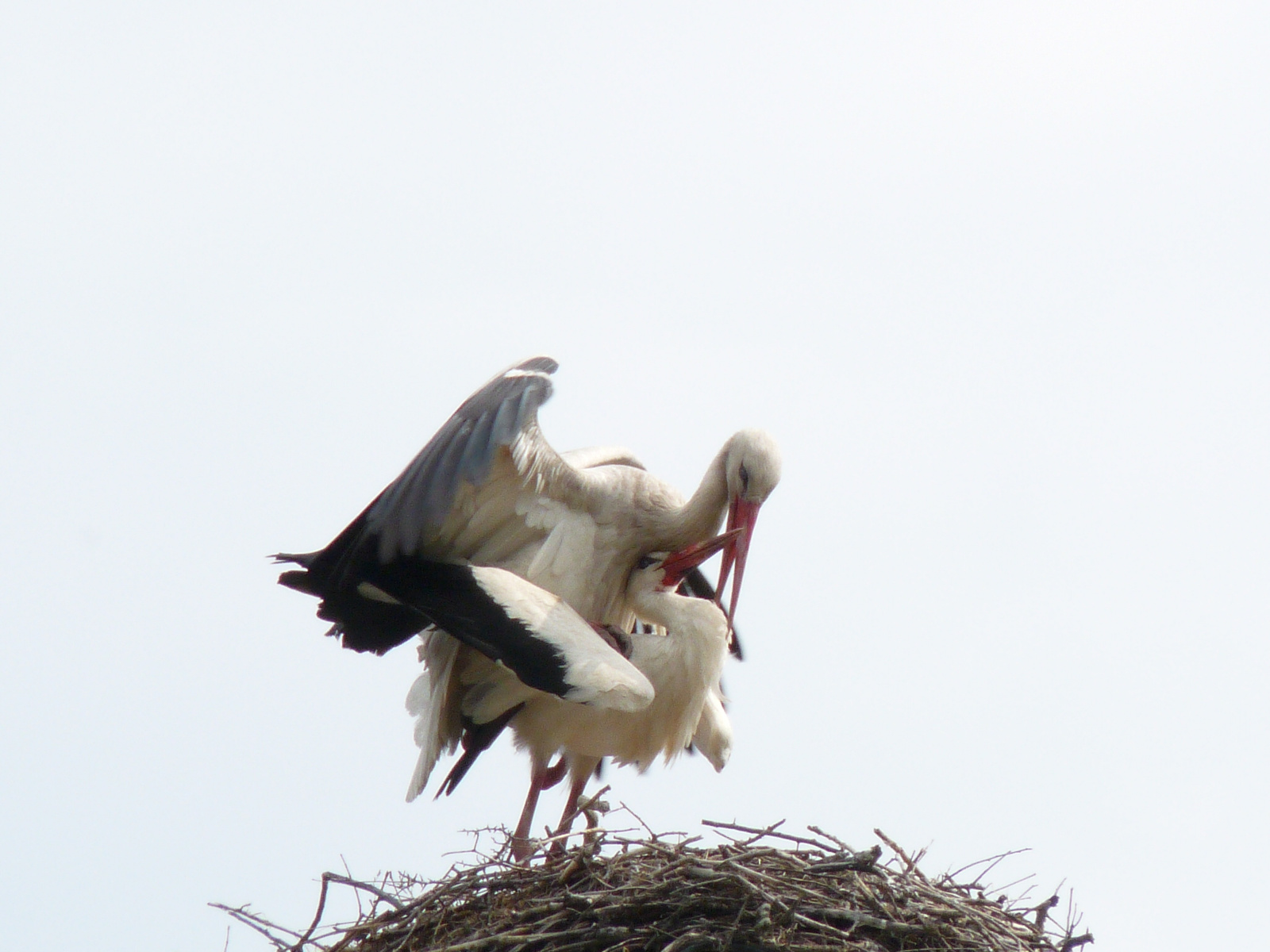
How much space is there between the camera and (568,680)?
17.4 feet

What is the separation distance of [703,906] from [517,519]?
149 cm

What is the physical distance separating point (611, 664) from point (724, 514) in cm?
97

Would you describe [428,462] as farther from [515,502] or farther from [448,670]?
[448,670]

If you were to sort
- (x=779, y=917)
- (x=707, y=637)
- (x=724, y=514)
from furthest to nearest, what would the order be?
(x=724, y=514), (x=707, y=637), (x=779, y=917)

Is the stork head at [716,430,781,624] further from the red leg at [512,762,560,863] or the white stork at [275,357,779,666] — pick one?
the red leg at [512,762,560,863]

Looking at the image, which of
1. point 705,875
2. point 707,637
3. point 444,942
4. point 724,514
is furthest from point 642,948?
point 724,514

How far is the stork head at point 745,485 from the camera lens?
19.7 ft

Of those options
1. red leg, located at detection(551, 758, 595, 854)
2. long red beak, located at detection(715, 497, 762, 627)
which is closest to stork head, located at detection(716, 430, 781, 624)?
long red beak, located at detection(715, 497, 762, 627)

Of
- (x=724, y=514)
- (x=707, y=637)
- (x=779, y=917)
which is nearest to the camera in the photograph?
(x=779, y=917)

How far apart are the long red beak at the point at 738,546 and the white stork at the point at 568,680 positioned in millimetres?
36

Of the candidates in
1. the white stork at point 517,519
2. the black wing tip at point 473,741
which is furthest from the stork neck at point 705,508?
the black wing tip at point 473,741

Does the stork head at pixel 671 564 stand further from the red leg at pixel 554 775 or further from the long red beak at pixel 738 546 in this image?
the red leg at pixel 554 775

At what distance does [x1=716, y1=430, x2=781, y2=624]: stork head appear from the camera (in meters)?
6.01

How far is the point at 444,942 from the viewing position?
16.4ft
